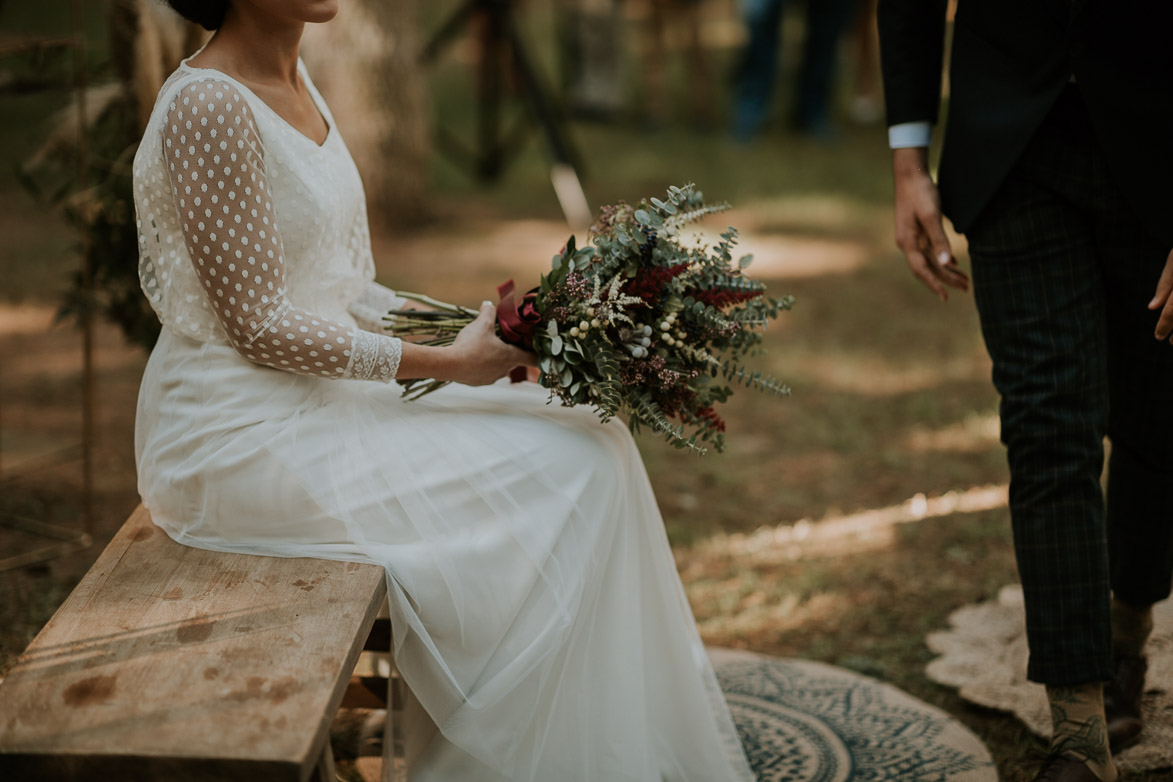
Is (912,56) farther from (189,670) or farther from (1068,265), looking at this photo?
(189,670)

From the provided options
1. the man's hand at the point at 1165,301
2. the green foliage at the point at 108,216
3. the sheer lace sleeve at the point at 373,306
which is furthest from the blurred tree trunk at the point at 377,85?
the man's hand at the point at 1165,301

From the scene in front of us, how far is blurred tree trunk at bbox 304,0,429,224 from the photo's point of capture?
261 inches

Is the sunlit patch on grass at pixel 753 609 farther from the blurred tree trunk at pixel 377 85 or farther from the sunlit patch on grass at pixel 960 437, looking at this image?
the blurred tree trunk at pixel 377 85

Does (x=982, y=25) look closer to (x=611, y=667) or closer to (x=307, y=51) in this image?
(x=611, y=667)

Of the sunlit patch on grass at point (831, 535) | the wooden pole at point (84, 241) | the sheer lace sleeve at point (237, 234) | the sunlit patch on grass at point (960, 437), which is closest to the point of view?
the sheer lace sleeve at point (237, 234)

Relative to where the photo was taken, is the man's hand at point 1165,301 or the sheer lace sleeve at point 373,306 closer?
the man's hand at point 1165,301

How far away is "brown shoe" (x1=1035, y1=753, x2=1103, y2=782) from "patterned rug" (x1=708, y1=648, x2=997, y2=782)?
7.0 inches

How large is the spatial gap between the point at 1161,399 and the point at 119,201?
2.68 meters

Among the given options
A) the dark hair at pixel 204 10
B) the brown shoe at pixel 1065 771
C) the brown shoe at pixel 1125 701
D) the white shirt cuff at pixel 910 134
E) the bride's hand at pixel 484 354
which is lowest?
the brown shoe at pixel 1125 701

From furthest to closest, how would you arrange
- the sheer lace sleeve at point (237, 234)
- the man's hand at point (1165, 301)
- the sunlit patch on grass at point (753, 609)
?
the sunlit patch on grass at point (753, 609)
the man's hand at point (1165, 301)
the sheer lace sleeve at point (237, 234)

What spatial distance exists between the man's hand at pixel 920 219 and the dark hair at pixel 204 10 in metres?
1.42

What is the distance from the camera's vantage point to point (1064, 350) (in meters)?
2.29

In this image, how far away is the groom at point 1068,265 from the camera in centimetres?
222

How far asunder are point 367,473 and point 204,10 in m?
0.90
